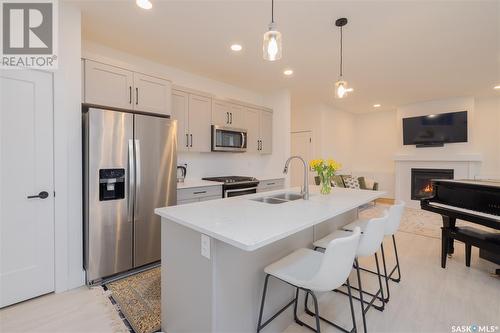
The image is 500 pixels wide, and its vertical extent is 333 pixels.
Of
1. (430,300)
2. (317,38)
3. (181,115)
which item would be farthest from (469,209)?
(181,115)

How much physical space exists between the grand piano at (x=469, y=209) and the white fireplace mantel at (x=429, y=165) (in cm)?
338

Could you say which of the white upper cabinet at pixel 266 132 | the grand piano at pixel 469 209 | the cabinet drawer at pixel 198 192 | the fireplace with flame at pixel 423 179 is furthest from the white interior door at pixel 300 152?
the grand piano at pixel 469 209

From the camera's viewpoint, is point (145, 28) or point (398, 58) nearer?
point (145, 28)

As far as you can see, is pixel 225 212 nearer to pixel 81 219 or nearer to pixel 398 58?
pixel 81 219

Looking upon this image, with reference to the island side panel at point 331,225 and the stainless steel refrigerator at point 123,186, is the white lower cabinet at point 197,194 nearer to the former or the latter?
the stainless steel refrigerator at point 123,186

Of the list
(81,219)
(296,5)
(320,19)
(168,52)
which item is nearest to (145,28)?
(168,52)

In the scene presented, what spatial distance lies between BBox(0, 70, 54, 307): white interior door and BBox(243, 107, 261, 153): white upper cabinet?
2808 mm

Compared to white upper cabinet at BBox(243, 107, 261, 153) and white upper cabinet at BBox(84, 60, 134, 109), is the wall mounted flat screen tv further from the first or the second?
white upper cabinet at BBox(84, 60, 134, 109)

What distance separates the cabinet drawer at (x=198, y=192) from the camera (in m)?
3.00

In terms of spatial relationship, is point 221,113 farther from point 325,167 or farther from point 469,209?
point 469,209

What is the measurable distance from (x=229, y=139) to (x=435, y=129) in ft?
16.5

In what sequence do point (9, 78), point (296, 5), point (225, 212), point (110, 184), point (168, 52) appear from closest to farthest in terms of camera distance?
point (225, 212) < point (9, 78) < point (296, 5) < point (110, 184) < point (168, 52)

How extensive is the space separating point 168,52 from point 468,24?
3.45m

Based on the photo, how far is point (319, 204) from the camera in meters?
1.95
